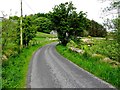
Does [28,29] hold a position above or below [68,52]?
above

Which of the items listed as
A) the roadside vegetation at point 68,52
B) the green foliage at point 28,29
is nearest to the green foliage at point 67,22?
the roadside vegetation at point 68,52

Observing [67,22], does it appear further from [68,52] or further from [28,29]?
[68,52]

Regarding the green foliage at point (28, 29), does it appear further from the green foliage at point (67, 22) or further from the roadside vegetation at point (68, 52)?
the green foliage at point (67, 22)

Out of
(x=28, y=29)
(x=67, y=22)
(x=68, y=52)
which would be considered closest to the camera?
(x=68, y=52)

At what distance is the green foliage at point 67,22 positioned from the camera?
62.5 m

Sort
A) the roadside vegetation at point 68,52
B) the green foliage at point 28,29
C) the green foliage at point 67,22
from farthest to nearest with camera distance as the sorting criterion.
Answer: the green foliage at point 67,22 → the green foliage at point 28,29 → the roadside vegetation at point 68,52

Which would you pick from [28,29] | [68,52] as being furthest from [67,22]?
[68,52]

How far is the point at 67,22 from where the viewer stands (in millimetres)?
62312

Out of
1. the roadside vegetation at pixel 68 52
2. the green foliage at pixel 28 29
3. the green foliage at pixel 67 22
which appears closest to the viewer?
the roadside vegetation at pixel 68 52

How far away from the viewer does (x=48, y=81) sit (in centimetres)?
1783

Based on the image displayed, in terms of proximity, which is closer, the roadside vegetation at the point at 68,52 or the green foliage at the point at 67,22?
the roadside vegetation at the point at 68,52

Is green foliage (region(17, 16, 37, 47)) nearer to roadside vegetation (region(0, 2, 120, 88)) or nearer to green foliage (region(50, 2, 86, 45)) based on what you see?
roadside vegetation (region(0, 2, 120, 88))

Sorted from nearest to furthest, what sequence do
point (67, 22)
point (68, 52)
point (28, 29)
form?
1. point (68, 52)
2. point (28, 29)
3. point (67, 22)

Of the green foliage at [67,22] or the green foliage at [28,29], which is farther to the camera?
the green foliage at [67,22]
